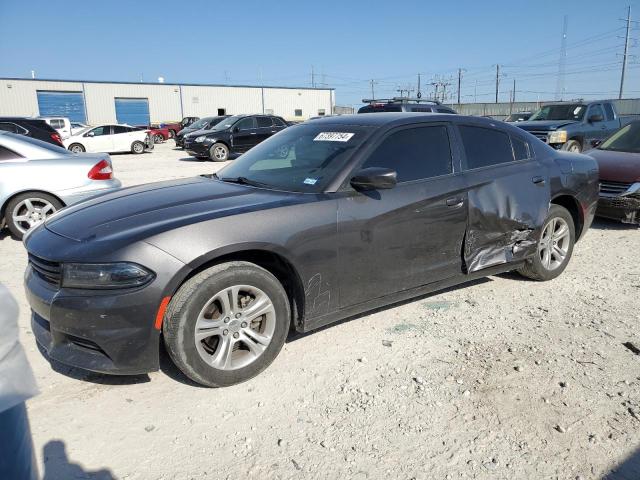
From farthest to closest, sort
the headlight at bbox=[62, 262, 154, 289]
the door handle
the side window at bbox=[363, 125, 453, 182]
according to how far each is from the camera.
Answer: the door handle < the side window at bbox=[363, 125, 453, 182] < the headlight at bbox=[62, 262, 154, 289]

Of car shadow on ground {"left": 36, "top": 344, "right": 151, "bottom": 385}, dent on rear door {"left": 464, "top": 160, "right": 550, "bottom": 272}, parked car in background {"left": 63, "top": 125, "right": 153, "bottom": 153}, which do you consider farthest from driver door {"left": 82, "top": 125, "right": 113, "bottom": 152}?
dent on rear door {"left": 464, "top": 160, "right": 550, "bottom": 272}

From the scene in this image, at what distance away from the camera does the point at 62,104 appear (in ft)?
148

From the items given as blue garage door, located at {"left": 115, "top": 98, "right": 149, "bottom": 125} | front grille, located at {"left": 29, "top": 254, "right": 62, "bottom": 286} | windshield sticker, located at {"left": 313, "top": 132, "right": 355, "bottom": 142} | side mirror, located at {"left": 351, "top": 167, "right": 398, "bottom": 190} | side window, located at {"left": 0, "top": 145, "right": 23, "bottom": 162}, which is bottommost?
front grille, located at {"left": 29, "top": 254, "right": 62, "bottom": 286}

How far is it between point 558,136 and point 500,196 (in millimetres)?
9163

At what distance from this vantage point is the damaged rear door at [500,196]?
157 inches

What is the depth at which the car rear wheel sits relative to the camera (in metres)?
22.7

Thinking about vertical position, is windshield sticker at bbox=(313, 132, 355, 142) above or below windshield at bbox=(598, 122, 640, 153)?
above

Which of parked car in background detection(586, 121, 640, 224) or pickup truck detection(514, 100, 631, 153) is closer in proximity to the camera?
parked car in background detection(586, 121, 640, 224)

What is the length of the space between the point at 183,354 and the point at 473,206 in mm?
2491

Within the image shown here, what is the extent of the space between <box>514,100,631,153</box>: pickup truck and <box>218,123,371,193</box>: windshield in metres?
Answer: 9.16

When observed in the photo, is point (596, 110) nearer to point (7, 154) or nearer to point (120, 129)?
point (7, 154)

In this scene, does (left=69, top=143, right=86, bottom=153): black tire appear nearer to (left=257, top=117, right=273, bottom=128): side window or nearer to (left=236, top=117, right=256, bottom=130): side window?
(left=236, top=117, right=256, bottom=130): side window

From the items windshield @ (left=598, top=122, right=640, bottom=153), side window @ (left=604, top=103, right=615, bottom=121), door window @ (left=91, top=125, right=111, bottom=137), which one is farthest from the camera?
door window @ (left=91, top=125, right=111, bottom=137)

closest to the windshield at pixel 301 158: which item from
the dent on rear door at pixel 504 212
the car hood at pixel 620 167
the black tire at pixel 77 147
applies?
the dent on rear door at pixel 504 212
